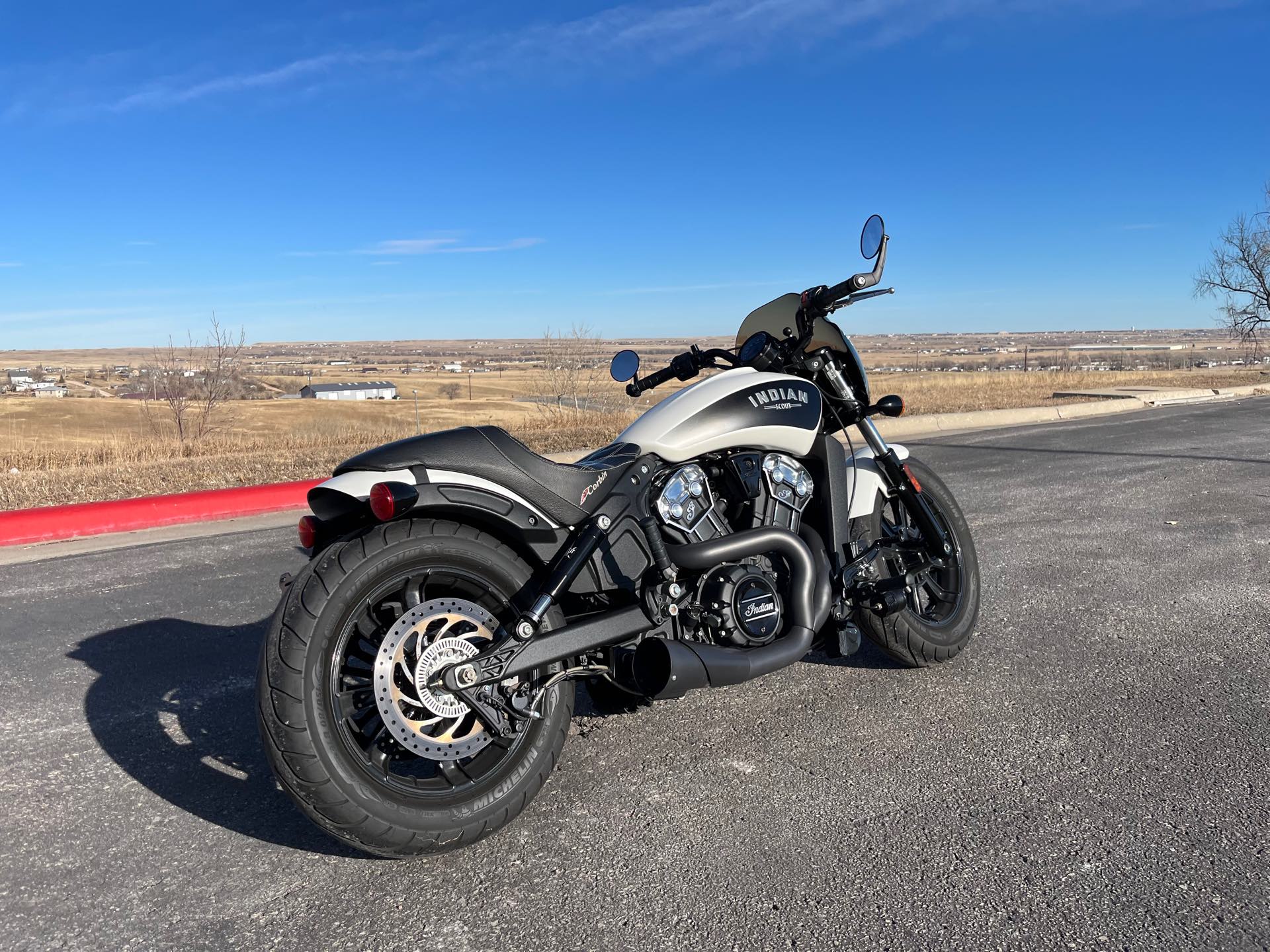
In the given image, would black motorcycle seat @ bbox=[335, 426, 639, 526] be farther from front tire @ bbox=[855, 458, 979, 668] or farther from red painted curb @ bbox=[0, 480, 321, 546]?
red painted curb @ bbox=[0, 480, 321, 546]


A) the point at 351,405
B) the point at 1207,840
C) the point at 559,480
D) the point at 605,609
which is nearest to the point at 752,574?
the point at 605,609

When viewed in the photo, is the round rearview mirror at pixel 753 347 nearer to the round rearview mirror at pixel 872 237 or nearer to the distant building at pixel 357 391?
the round rearview mirror at pixel 872 237

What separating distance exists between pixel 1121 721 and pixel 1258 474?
303 inches

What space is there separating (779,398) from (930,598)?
4.99ft

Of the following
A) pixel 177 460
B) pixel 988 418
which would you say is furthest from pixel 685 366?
pixel 988 418

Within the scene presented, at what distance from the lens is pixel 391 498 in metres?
2.86

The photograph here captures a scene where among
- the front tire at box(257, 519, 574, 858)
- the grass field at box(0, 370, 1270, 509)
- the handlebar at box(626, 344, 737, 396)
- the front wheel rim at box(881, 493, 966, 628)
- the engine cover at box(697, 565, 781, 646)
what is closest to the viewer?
the front tire at box(257, 519, 574, 858)

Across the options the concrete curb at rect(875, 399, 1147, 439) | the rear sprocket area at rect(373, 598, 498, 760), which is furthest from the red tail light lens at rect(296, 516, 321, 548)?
the concrete curb at rect(875, 399, 1147, 439)

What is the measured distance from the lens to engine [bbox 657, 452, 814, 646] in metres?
3.51

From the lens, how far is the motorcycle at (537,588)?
283cm

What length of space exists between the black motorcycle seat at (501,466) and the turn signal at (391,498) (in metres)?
0.10

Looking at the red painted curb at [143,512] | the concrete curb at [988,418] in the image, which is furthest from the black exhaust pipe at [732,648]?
the concrete curb at [988,418]

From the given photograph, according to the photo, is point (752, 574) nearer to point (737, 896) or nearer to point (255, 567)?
point (737, 896)

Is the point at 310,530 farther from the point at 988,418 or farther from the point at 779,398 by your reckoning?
the point at 988,418
